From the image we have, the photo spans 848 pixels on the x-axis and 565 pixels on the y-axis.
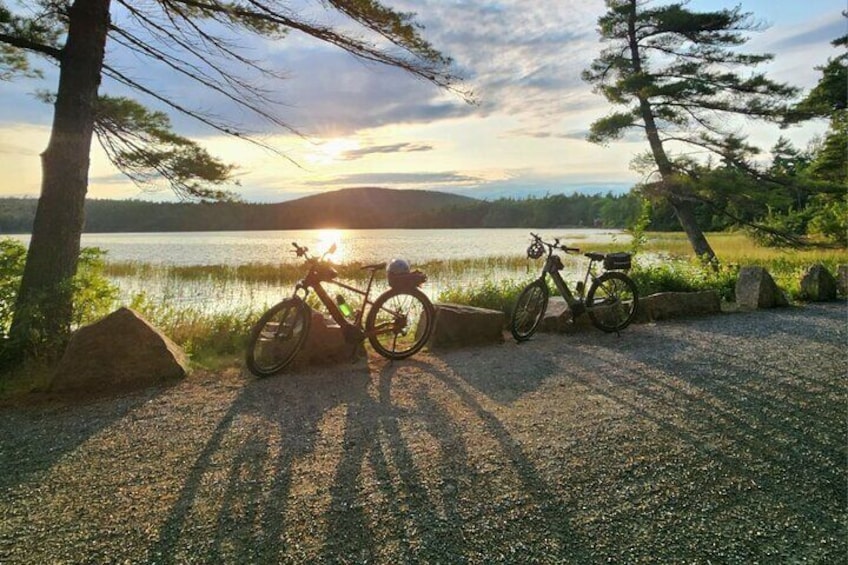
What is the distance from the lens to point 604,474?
2861 millimetres

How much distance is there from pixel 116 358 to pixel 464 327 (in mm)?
3696

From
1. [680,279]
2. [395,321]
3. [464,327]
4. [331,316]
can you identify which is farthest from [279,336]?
[680,279]

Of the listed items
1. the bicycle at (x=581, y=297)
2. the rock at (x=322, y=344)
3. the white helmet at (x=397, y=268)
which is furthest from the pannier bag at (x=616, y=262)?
the rock at (x=322, y=344)

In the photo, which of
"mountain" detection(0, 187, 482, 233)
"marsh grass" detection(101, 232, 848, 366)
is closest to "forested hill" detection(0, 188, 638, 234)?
"mountain" detection(0, 187, 482, 233)

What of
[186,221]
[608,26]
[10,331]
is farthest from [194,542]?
[186,221]

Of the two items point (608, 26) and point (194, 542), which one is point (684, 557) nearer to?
point (194, 542)

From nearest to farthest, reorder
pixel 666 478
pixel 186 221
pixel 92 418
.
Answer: pixel 666 478 < pixel 92 418 < pixel 186 221

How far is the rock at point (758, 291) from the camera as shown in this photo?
8.59 metres

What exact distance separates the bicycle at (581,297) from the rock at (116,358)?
4.00 metres

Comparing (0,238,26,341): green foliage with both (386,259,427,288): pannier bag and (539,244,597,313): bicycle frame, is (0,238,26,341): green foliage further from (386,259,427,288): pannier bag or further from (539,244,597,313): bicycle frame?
(539,244,597,313): bicycle frame

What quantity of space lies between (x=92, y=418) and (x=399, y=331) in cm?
287

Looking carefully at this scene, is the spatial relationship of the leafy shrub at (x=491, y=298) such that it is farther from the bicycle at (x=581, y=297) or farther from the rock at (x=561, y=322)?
the bicycle at (x=581, y=297)

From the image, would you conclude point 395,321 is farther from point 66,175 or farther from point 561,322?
point 66,175

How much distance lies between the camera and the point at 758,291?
8.59 meters
